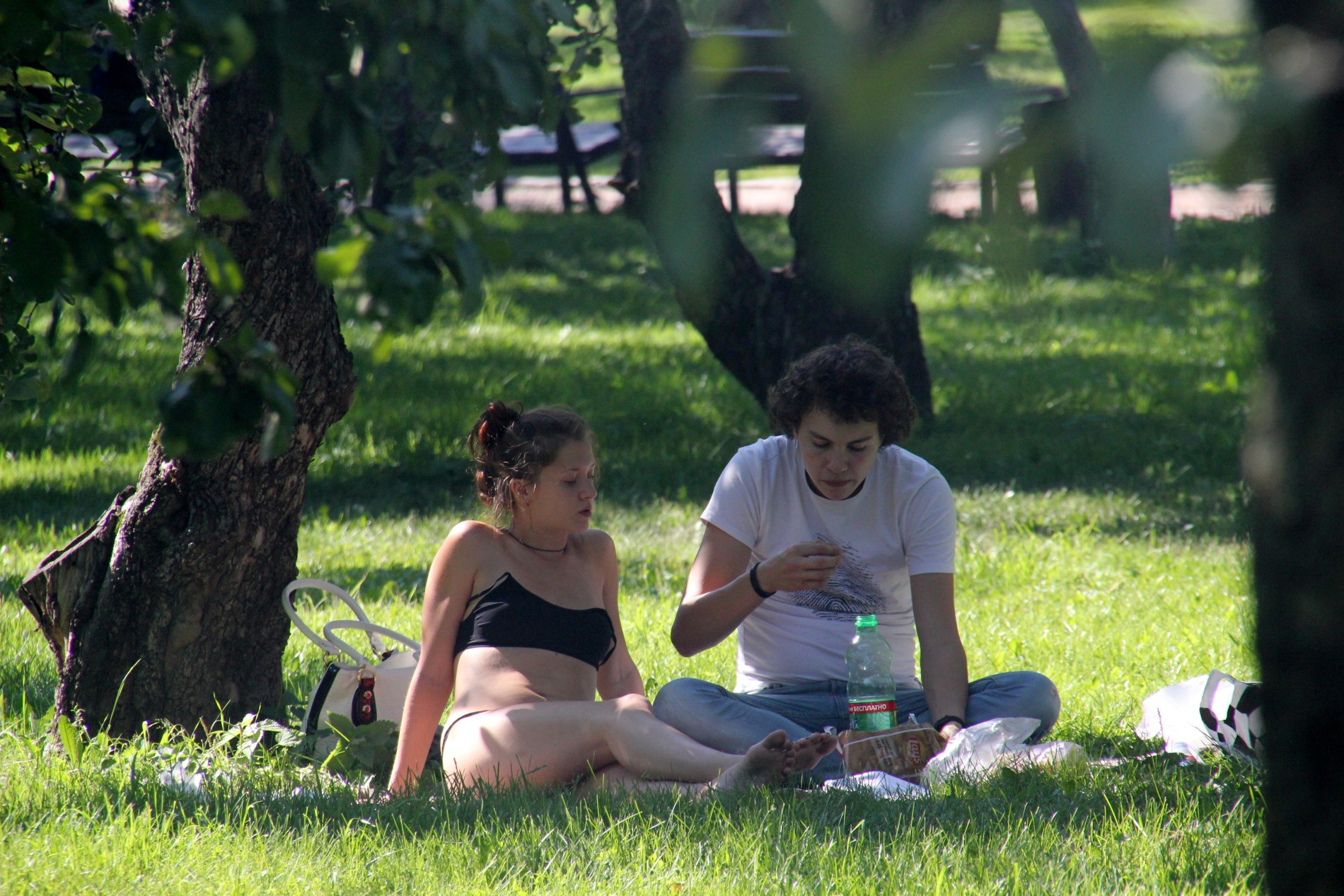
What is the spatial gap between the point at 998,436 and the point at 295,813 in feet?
21.2

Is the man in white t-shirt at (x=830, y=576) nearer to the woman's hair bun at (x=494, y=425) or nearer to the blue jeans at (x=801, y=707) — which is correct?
the blue jeans at (x=801, y=707)

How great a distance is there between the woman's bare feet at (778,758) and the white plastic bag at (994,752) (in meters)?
0.38

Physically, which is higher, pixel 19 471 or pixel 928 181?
pixel 928 181

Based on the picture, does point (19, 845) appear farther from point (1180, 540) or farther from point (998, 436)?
point (998, 436)

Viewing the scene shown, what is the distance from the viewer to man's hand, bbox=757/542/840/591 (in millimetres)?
3510

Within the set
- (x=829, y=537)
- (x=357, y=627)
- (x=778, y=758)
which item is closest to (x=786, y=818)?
(x=778, y=758)

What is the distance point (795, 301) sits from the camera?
311 inches

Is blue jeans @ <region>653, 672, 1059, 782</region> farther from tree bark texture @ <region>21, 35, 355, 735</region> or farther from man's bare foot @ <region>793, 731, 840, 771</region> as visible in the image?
tree bark texture @ <region>21, 35, 355, 735</region>

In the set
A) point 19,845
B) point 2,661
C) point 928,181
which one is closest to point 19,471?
point 2,661

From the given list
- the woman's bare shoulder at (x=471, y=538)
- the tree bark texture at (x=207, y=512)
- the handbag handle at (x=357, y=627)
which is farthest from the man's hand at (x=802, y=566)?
the tree bark texture at (x=207, y=512)

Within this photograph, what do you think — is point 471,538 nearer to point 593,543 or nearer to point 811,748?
point 593,543

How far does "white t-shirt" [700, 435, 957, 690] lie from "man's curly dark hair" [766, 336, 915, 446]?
14 centimetres

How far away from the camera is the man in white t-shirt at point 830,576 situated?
3.79 metres

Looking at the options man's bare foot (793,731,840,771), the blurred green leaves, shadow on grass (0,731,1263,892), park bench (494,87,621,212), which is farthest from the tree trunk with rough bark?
park bench (494,87,621,212)
